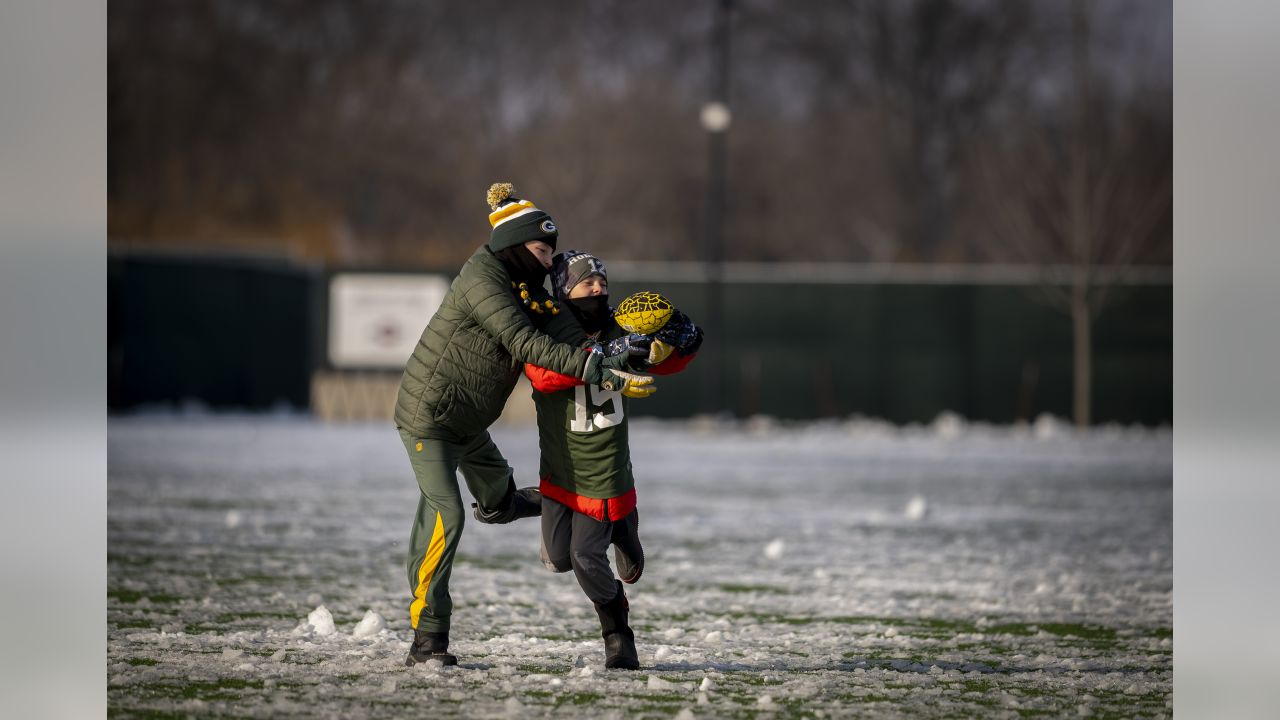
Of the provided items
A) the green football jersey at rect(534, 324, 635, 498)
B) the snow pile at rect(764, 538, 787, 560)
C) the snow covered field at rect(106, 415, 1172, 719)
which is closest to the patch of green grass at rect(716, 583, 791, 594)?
the snow covered field at rect(106, 415, 1172, 719)

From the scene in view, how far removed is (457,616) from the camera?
25.4ft

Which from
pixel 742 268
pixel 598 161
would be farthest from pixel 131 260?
pixel 598 161

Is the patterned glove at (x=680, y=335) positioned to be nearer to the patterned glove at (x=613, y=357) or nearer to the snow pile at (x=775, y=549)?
the patterned glove at (x=613, y=357)

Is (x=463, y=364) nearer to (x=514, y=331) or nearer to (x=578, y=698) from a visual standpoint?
(x=514, y=331)

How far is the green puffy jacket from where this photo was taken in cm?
613

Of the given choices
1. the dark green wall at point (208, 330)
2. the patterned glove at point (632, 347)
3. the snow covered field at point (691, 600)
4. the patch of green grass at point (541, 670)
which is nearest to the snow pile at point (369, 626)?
the snow covered field at point (691, 600)

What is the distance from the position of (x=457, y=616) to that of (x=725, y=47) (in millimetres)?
20509

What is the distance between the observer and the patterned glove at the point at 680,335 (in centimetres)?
602

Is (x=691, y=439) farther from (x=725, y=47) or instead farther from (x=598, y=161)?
(x=598, y=161)

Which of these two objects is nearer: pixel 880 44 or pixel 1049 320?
pixel 1049 320

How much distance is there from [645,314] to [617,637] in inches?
51.3

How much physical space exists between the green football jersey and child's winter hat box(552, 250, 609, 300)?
1.38ft

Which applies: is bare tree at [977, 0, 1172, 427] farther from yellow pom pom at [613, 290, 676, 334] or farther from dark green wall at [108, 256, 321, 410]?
yellow pom pom at [613, 290, 676, 334]

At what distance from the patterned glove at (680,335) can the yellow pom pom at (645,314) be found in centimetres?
4
